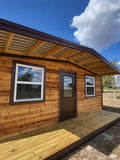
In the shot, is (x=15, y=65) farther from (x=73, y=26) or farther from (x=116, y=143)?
(x=73, y=26)

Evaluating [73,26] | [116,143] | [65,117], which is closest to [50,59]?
[65,117]

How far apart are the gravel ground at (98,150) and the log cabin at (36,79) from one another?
1.32 meters

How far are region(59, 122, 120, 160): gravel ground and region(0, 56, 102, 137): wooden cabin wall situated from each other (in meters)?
1.33

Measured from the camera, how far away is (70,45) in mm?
2145

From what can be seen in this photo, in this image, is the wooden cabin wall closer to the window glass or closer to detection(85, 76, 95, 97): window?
the window glass

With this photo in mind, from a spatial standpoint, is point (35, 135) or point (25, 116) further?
point (25, 116)

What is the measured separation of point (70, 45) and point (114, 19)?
10.1 m

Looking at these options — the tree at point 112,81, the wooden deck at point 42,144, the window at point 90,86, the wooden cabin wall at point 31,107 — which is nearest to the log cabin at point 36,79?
the wooden cabin wall at point 31,107

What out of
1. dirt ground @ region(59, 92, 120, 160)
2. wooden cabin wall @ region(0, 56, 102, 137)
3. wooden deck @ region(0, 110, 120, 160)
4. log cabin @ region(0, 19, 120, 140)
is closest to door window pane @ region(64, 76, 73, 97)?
log cabin @ region(0, 19, 120, 140)

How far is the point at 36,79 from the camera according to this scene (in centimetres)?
281

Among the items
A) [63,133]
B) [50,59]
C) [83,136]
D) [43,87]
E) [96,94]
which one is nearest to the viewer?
[83,136]

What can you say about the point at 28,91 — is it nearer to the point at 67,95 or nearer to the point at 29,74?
the point at 29,74

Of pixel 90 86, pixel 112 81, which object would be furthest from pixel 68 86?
pixel 112 81

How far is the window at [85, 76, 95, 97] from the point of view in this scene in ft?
15.2
